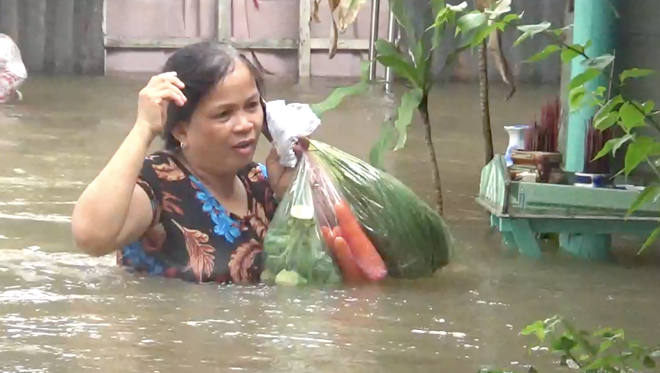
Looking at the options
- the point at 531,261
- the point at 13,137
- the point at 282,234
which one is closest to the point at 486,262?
the point at 531,261

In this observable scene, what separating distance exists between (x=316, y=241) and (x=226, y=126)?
1.20 feet

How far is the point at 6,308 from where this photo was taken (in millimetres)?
2445

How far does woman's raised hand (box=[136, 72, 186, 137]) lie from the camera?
2.62 meters

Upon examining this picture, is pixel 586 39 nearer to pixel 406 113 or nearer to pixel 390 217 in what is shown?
pixel 406 113

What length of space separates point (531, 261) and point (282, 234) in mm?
813

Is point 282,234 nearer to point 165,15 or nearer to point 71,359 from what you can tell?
point 71,359

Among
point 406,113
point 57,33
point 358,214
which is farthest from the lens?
point 57,33

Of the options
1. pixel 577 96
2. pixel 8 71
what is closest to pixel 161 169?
pixel 577 96

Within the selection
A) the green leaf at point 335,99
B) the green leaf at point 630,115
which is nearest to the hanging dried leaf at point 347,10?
the green leaf at point 335,99

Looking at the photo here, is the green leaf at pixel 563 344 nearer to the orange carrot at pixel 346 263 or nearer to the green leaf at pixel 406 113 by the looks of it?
the orange carrot at pixel 346 263

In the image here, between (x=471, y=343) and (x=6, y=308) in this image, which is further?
(x=6, y=308)

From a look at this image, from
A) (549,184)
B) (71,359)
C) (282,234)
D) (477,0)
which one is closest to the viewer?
(71,359)

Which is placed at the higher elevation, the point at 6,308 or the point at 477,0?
the point at 477,0

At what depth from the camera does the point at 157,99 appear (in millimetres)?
2627
